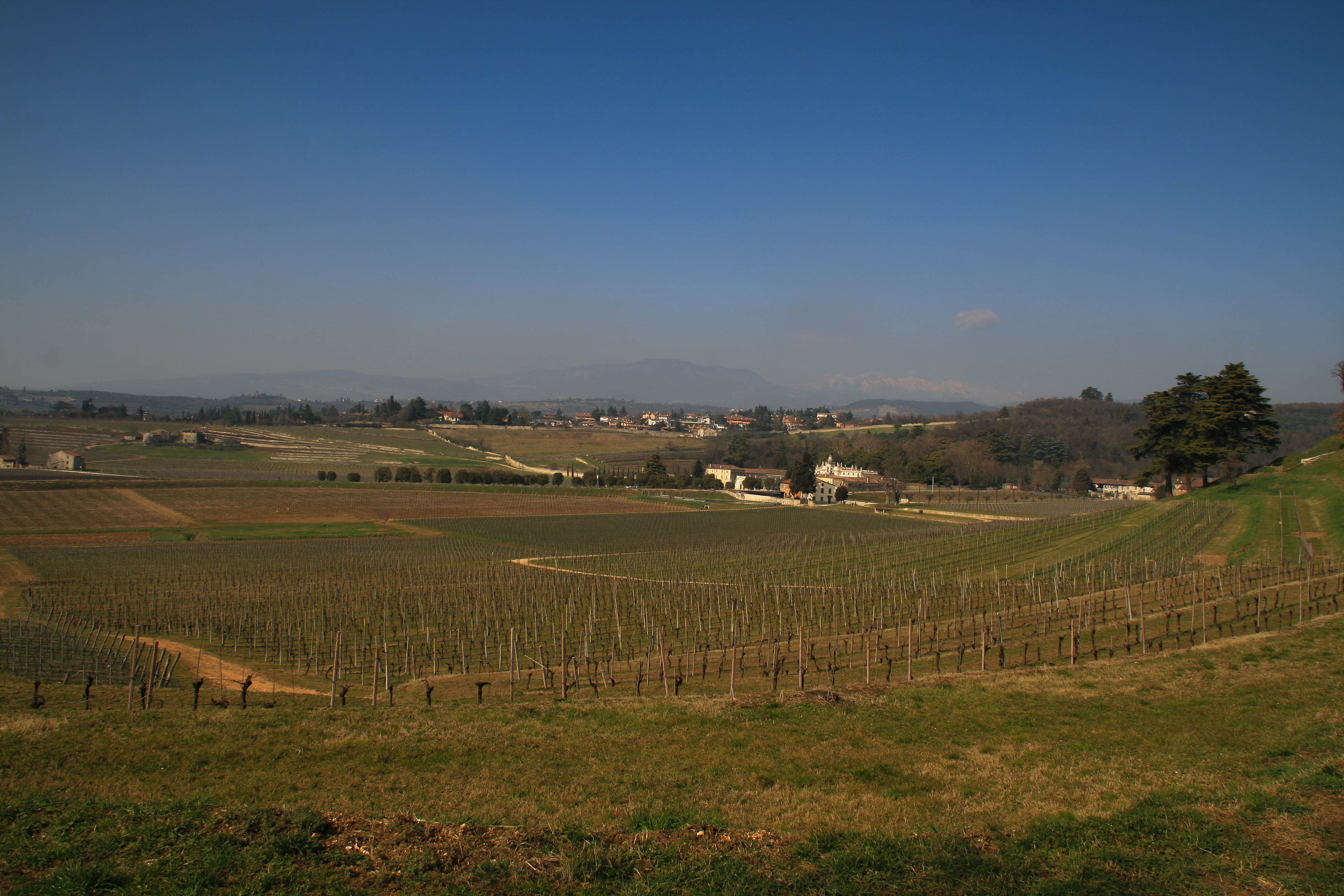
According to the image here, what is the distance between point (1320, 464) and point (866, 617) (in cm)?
3318

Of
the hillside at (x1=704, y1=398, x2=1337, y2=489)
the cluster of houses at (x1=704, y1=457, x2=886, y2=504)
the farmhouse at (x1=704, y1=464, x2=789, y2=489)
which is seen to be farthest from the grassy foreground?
the hillside at (x1=704, y1=398, x2=1337, y2=489)

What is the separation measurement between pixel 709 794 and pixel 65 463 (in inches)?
3679

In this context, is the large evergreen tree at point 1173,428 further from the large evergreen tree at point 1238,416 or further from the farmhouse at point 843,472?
the farmhouse at point 843,472

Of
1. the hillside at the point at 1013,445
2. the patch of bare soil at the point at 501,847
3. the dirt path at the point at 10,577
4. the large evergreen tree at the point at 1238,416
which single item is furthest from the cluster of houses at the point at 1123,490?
the dirt path at the point at 10,577

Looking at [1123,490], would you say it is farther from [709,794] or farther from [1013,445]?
[709,794]

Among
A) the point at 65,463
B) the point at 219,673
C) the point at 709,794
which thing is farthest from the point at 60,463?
the point at 709,794

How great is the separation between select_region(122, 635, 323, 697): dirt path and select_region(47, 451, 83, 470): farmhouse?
69.6 m

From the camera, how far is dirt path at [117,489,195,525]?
181 feet

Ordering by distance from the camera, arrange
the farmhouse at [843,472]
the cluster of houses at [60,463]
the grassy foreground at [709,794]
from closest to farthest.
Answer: the grassy foreground at [709,794], the cluster of houses at [60,463], the farmhouse at [843,472]

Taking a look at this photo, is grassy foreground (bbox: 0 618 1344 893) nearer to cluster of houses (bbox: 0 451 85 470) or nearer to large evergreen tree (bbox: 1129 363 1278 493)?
large evergreen tree (bbox: 1129 363 1278 493)

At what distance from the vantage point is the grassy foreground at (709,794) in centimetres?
627

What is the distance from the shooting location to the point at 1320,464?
42812mm

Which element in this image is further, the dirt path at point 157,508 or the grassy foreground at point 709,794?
the dirt path at point 157,508

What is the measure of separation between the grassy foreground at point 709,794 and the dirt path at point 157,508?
4787 cm
